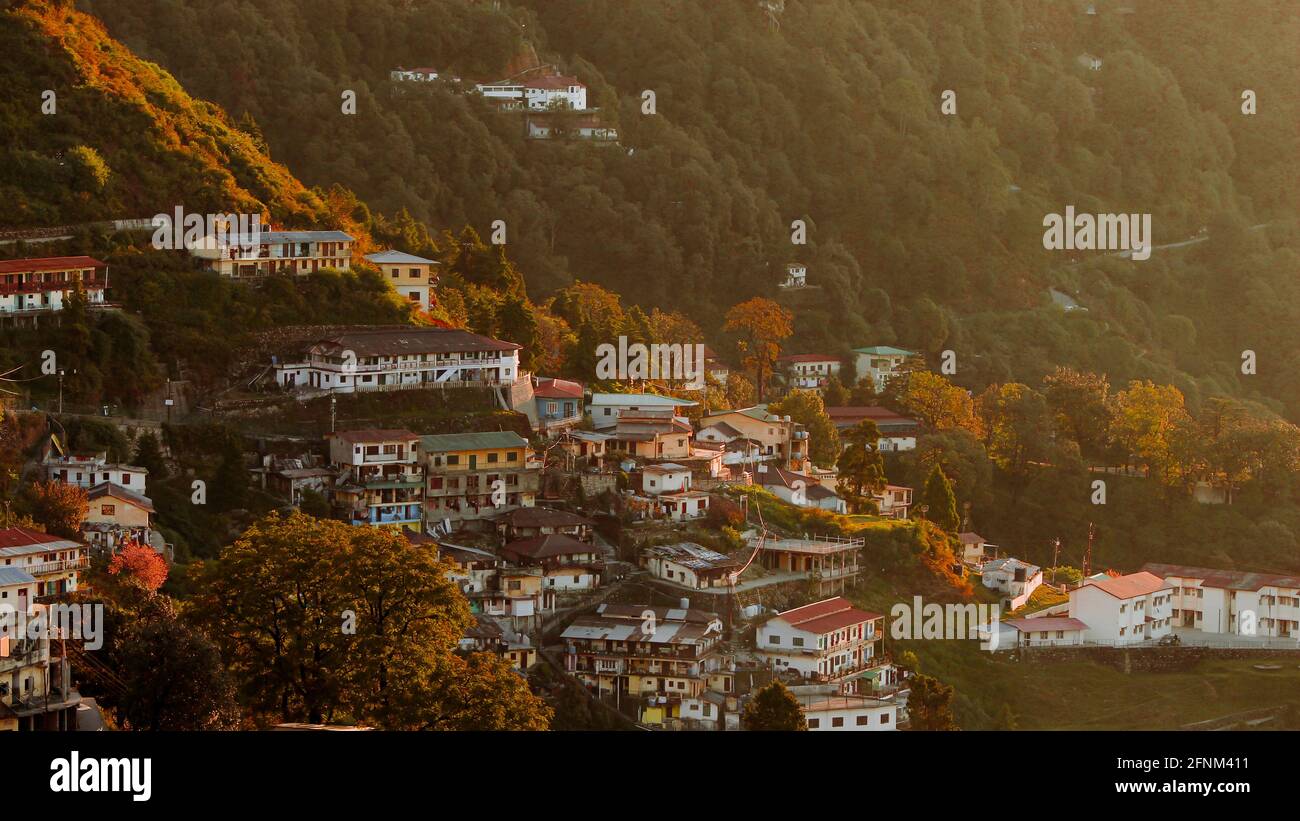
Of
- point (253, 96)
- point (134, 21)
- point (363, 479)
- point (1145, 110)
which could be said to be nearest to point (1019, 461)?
point (363, 479)

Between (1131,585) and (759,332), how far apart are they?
68.4 feet

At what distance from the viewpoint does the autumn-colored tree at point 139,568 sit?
28938 mm

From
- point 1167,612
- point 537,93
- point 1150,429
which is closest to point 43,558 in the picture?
point 1167,612

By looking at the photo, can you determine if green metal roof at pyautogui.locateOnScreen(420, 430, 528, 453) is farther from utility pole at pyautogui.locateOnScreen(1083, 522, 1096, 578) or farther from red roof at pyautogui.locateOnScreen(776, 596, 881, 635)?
utility pole at pyautogui.locateOnScreen(1083, 522, 1096, 578)

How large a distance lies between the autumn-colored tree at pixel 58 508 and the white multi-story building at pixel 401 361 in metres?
7.92

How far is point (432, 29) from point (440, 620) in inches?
2004

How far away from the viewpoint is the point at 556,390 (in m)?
42.8

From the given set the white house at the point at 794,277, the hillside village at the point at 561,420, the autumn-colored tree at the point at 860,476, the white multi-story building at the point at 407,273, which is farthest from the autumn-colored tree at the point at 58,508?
the white house at the point at 794,277

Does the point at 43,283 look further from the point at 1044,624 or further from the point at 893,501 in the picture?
the point at 1044,624

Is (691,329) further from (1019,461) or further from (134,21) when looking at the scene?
(134,21)

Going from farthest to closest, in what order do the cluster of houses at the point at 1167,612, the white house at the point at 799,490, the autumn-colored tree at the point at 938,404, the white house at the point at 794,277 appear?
the white house at the point at 794,277 < the autumn-colored tree at the point at 938,404 < the white house at the point at 799,490 < the cluster of houses at the point at 1167,612

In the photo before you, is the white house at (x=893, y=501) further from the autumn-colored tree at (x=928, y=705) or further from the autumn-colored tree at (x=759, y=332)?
the autumn-colored tree at (x=759, y=332)

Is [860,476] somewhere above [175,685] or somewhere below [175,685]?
above

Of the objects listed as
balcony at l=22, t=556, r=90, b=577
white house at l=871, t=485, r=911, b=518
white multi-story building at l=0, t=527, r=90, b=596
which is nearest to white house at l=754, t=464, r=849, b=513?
white house at l=871, t=485, r=911, b=518
